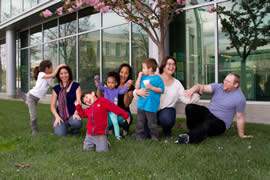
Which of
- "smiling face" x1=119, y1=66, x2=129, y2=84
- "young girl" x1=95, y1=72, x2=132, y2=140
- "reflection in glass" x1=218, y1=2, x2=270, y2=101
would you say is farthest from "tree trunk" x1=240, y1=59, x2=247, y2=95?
"young girl" x1=95, y1=72, x2=132, y2=140

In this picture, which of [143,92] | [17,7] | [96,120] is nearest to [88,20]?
[17,7]

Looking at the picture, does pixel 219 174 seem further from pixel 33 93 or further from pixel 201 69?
pixel 201 69

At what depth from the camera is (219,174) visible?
295cm

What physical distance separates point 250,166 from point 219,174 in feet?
1.71

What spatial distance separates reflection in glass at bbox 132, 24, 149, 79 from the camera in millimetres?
10367

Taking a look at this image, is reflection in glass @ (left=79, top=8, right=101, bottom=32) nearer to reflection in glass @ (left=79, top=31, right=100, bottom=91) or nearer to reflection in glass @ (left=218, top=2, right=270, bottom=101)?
reflection in glass @ (left=79, top=31, right=100, bottom=91)

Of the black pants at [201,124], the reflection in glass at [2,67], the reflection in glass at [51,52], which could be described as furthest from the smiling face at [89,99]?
the reflection in glass at [2,67]

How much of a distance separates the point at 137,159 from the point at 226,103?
6.27 feet

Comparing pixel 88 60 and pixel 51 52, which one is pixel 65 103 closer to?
pixel 88 60

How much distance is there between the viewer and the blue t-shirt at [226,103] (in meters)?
4.61

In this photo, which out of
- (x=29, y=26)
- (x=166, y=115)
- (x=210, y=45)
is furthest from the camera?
(x=29, y=26)

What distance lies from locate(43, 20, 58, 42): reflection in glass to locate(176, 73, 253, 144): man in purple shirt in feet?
40.1

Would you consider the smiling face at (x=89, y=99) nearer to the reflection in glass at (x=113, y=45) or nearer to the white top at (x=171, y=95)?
the white top at (x=171, y=95)

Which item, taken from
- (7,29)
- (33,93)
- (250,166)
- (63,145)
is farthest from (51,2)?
(250,166)
